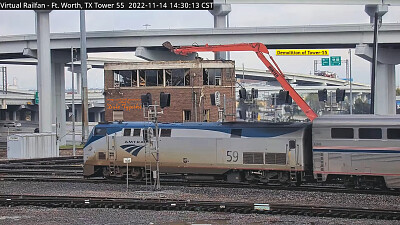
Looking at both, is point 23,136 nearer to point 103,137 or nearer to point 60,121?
point 103,137

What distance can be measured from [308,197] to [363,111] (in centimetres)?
8841

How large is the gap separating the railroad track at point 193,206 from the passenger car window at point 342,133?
6070 millimetres

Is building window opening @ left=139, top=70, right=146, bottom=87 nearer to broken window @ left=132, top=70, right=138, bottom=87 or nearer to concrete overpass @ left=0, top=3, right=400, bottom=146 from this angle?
broken window @ left=132, top=70, right=138, bottom=87

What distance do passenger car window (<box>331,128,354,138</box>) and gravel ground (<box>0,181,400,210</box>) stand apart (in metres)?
2.76

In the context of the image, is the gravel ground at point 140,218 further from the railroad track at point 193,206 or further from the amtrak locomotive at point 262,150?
the amtrak locomotive at point 262,150

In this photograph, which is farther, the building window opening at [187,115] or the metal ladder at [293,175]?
the building window opening at [187,115]

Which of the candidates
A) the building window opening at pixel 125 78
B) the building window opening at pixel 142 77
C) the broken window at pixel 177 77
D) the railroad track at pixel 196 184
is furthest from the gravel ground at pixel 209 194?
the building window opening at pixel 125 78

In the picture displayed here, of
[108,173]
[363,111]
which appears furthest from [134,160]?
[363,111]

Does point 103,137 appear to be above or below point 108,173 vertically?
above

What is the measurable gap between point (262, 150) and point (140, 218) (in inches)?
382

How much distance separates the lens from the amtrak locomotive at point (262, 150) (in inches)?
1091

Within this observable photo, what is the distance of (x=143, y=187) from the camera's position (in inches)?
1225

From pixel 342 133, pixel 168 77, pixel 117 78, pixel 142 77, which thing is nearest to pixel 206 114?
pixel 168 77

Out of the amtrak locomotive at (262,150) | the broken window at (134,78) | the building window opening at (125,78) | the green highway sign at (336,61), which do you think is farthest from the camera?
the green highway sign at (336,61)
